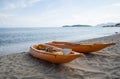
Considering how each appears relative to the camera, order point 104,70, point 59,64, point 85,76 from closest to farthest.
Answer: point 85,76 < point 104,70 < point 59,64

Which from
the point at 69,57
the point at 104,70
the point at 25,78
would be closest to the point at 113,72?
the point at 104,70

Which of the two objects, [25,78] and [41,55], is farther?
[41,55]

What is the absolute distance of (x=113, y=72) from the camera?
5086 millimetres

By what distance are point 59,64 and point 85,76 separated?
5.04 ft

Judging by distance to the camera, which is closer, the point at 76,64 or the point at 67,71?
the point at 67,71

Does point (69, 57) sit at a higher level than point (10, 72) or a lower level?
higher

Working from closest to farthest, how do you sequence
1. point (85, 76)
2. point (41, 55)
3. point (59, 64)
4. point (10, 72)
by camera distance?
point (85, 76) → point (10, 72) → point (59, 64) → point (41, 55)

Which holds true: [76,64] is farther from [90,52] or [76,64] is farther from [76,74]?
[90,52]

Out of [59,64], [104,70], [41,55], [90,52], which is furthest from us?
[90,52]

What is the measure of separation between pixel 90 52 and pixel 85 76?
11.9ft

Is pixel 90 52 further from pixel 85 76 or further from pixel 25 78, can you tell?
pixel 25 78

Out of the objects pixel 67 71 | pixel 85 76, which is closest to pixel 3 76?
pixel 67 71

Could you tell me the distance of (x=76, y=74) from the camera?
17.2ft

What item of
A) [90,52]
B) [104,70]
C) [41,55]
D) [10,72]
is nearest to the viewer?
[104,70]
